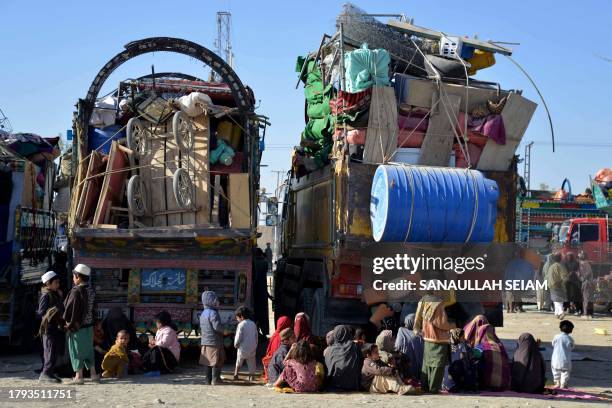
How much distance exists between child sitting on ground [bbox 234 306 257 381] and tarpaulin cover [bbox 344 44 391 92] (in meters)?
3.36

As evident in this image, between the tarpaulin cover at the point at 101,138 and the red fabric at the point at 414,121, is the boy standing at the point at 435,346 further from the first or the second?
the tarpaulin cover at the point at 101,138

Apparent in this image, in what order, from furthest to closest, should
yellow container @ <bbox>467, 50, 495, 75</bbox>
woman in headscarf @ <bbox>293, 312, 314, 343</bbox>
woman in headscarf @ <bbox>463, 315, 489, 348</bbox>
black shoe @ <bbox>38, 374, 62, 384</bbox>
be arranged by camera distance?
yellow container @ <bbox>467, 50, 495, 75</bbox>, woman in headscarf @ <bbox>293, 312, 314, 343</bbox>, woman in headscarf @ <bbox>463, 315, 489, 348</bbox>, black shoe @ <bbox>38, 374, 62, 384</bbox>

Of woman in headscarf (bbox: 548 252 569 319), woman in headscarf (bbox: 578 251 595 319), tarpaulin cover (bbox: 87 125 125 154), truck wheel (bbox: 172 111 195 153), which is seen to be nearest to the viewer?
truck wheel (bbox: 172 111 195 153)

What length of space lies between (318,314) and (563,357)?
3271 millimetres

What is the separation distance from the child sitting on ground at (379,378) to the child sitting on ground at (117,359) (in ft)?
9.49

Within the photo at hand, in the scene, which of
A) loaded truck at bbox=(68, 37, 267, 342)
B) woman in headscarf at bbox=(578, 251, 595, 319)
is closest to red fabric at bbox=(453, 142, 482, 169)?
loaded truck at bbox=(68, 37, 267, 342)

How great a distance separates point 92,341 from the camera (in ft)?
31.5

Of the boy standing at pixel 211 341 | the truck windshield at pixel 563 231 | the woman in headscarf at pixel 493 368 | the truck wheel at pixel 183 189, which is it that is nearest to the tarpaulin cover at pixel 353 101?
the truck wheel at pixel 183 189

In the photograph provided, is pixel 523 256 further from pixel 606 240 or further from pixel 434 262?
pixel 606 240

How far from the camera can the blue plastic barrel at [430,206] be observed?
34.6ft

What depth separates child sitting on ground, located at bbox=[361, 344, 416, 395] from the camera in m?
9.36

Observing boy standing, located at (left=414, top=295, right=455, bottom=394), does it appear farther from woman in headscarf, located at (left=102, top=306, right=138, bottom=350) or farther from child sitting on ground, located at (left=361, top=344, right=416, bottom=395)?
woman in headscarf, located at (left=102, top=306, right=138, bottom=350)

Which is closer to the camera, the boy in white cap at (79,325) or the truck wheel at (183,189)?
the boy in white cap at (79,325)

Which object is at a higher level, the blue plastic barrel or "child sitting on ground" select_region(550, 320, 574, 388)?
the blue plastic barrel
